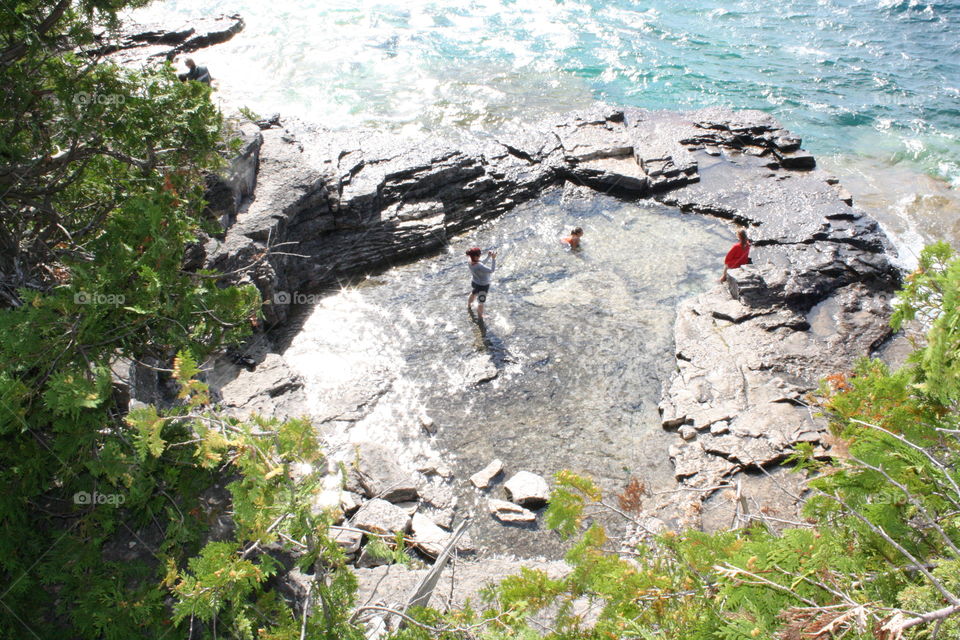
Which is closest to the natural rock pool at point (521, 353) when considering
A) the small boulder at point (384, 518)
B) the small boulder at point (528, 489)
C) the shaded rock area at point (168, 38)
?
the small boulder at point (528, 489)

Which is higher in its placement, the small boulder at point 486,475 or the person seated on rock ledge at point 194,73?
the person seated on rock ledge at point 194,73

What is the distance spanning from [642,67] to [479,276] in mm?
11702

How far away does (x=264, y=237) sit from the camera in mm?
9000

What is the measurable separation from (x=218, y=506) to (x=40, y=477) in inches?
45.9

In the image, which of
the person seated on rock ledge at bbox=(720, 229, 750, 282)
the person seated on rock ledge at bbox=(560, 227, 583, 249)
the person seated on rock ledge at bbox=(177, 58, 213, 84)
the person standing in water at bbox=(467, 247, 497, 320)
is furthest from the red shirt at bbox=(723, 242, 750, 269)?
the person seated on rock ledge at bbox=(177, 58, 213, 84)

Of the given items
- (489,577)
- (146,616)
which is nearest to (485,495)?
(489,577)

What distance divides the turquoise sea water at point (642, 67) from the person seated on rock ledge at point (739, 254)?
4350mm

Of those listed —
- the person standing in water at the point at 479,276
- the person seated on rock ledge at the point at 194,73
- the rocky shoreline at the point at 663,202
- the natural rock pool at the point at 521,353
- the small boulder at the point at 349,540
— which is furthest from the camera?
the person seated on rock ledge at the point at 194,73

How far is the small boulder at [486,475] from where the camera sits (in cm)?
684

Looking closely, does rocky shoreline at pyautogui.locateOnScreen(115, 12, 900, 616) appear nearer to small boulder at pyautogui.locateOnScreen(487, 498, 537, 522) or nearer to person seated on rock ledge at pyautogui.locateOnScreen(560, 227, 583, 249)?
small boulder at pyautogui.locateOnScreen(487, 498, 537, 522)

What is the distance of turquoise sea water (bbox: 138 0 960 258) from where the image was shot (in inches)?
550

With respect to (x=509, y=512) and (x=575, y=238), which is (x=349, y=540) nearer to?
(x=509, y=512)

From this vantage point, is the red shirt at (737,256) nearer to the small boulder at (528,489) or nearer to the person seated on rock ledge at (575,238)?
the person seated on rock ledge at (575,238)

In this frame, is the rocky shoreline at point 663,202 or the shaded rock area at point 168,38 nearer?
the rocky shoreline at point 663,202
